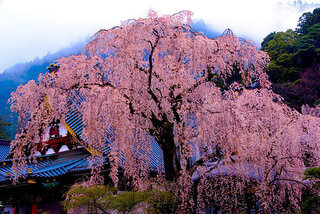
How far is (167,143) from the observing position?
6742 millimetres

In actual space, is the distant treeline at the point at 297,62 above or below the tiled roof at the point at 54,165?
above

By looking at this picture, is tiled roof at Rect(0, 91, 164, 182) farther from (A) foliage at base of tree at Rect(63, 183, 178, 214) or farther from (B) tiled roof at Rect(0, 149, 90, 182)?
(A) foliage at base of tree at Rect(63, 183, 178, 214)

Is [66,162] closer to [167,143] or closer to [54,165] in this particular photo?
[54,165]

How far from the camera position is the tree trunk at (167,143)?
6652 millimetres

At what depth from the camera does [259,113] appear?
23.0ft

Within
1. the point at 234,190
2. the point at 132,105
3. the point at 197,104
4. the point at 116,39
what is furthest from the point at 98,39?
the point at 234,190

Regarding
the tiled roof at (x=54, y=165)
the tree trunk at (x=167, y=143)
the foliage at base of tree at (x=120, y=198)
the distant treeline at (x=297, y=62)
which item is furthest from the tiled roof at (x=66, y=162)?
the distant treeline at (x=297, y=62)

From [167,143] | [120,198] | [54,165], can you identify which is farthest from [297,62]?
[120,198]

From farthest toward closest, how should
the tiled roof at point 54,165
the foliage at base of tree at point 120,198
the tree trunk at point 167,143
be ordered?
the tiled roof at point 54,165 → the tree trunk at point 167,143 → the foliage at base of tree at point 120,198

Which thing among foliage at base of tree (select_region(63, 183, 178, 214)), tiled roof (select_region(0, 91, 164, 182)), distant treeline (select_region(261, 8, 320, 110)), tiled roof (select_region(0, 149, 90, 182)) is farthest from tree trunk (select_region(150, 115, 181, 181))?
distant treeline (select_region(261, 8, 320, 110))

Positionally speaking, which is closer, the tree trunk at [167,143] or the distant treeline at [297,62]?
the tree trunk at [167,143]

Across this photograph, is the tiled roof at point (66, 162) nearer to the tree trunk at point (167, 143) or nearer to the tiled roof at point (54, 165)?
the tiled roof at point (54, 165)

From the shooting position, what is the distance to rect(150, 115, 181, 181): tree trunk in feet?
21.8

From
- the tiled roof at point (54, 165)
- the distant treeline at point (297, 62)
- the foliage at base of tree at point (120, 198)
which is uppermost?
the distant treeline at point (297, 62)
